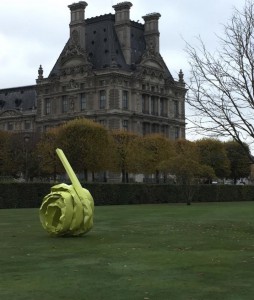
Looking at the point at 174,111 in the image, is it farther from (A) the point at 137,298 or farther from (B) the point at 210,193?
(A) the point at 137,298

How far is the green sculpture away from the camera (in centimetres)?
1691

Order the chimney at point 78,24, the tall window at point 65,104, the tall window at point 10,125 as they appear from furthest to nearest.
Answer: the tall window at point 10,125 → the tall window at point 65,104 → the chimney at point 78,24

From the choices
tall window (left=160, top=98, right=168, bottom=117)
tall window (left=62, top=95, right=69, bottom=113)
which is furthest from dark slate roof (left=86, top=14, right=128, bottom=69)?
tall window (left=160, top=98, right=168, bottom=117)

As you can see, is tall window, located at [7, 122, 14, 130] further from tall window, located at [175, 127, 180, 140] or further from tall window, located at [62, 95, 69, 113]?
tall window, located at [175, 127, 180, 140]

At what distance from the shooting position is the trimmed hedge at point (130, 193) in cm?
4306

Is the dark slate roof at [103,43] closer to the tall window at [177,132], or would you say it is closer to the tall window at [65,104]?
the tall window at [65,104]

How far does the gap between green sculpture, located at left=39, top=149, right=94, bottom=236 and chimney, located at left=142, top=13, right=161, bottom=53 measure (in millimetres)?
102541

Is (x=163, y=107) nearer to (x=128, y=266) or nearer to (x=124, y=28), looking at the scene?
(x=124, y=28)

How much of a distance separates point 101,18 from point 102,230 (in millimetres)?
100199

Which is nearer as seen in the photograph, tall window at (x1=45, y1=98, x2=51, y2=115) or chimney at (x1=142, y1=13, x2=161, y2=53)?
tall window at (x1=45, y1=98, x2=51, y2=115)

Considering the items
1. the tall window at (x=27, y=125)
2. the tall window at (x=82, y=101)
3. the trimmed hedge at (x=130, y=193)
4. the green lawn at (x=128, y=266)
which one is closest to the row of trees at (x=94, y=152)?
the trimmed hedge at (x=130, y=193)

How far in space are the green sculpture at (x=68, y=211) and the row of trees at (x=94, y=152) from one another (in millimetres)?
47999

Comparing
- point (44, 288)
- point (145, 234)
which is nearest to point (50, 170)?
point (145, 234)

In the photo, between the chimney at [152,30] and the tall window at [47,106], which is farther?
the chimney at [152,30]
